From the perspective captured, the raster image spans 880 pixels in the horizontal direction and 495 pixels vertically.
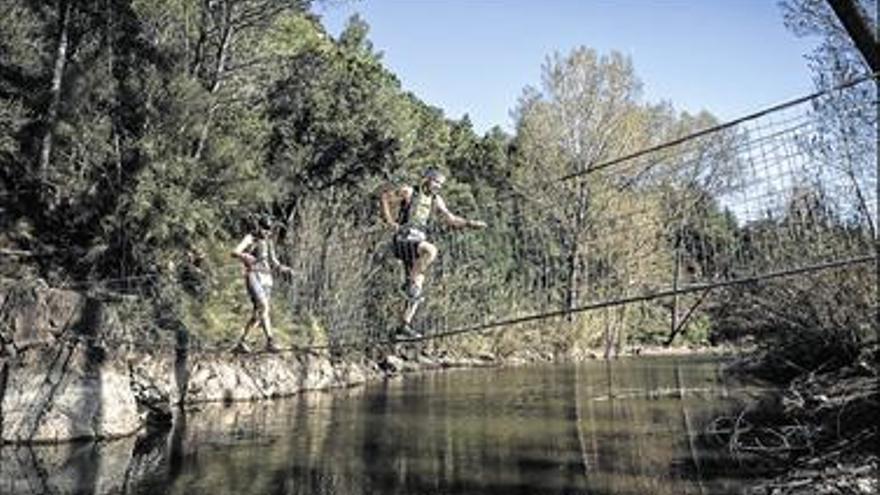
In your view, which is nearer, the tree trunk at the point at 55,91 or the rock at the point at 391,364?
the tree trunk at the point at 55,91

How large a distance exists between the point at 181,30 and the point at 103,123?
319 centimetres

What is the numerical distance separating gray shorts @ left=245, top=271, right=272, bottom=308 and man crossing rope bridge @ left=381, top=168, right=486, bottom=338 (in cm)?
221

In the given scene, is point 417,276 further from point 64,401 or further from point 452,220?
point 64,401

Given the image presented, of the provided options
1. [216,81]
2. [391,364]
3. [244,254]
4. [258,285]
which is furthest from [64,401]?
[391,364]

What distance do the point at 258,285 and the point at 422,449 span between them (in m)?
3.24

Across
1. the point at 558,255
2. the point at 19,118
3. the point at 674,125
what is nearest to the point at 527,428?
the point at 558,255

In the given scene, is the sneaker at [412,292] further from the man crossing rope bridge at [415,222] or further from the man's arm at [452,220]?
the man's arm at [452,220]

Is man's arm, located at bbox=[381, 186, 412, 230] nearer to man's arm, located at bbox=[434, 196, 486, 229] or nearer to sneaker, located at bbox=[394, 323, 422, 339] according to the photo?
man's arm, located at bbox=[434, 196, 486, 229]

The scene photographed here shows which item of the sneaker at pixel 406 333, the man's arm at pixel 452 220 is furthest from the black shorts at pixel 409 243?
the sneaker at pixel 406 333

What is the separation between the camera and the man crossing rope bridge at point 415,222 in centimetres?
854

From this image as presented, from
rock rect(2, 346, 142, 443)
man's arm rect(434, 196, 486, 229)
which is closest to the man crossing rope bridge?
man's arm rect(434, 196, 486, 229)

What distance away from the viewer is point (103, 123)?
18.2 metres

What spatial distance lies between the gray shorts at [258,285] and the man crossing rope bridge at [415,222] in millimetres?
2214

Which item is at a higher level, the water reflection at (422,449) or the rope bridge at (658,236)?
the rope bridge at (658,236)
